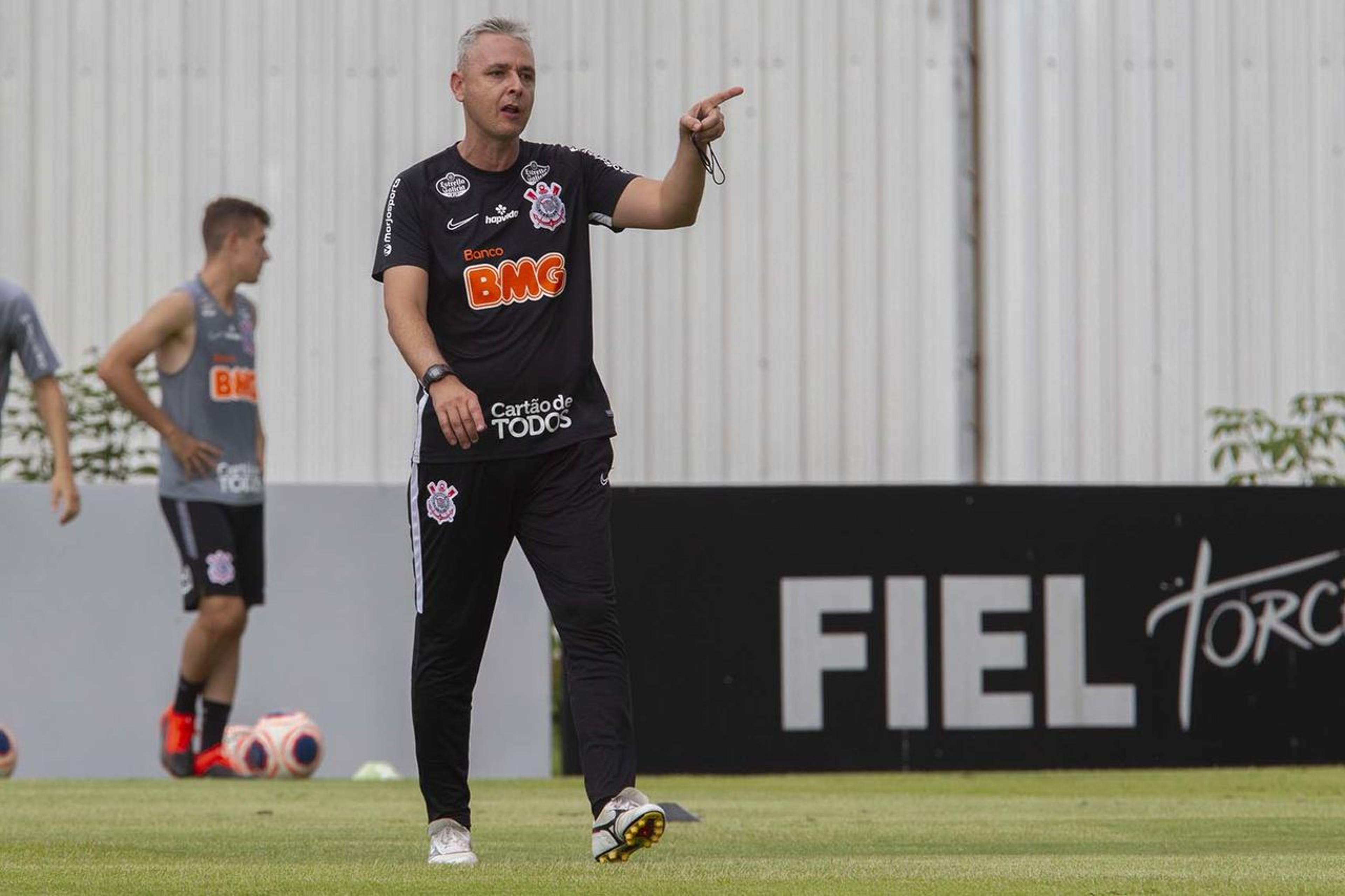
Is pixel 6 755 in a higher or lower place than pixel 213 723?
lower

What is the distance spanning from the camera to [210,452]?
9000 millimetres

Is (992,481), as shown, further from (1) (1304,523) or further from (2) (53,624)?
(2) (53,624)

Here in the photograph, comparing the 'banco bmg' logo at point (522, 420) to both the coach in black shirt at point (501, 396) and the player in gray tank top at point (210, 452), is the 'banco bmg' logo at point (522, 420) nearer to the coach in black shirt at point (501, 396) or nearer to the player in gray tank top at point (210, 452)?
the coach in black shirt at point (501, 396)

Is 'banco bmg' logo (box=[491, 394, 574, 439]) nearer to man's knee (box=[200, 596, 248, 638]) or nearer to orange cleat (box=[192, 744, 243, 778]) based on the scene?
man's knee (box=[200, 596, 248, 638])

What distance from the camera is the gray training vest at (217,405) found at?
29.7 ft

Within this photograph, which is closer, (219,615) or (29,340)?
(29,340)

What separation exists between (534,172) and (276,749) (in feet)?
15.5

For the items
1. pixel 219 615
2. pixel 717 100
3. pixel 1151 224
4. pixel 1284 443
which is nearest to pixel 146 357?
pixel 219 615

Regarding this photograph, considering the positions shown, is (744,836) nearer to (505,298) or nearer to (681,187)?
(505,298)

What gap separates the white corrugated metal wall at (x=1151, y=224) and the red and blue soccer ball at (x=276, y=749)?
6.30 m

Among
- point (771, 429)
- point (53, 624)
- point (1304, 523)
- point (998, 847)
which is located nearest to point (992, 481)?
point (771, 429)

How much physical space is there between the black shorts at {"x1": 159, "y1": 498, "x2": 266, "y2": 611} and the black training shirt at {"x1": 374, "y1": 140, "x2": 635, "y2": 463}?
13.4 feet

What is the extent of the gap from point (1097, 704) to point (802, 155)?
565 centimetres

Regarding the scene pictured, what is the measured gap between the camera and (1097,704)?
32.4 feet
